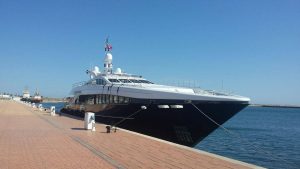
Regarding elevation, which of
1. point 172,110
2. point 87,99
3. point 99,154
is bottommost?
point 99,154

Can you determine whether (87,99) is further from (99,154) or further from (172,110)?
(99,154)

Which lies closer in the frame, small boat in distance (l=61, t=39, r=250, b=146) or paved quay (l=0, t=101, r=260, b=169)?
paved quay (l=0, t=101, r=260, b=169)

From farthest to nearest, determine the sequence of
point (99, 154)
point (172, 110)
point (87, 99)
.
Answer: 1. point (87, 99)
2. point (172, 110)
3. point (99, 154)

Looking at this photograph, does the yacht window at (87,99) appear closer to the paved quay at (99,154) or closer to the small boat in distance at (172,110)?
the small boat in distance at (172,110)

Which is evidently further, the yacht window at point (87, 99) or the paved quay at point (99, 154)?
the yacht window at point (87, 99)

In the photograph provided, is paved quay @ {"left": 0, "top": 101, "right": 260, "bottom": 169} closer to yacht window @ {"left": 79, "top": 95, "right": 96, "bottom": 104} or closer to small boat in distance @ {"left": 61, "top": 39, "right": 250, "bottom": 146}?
small boat in distance @ {"left": 61, "top": 39, "right": 250, "bottom": 146}

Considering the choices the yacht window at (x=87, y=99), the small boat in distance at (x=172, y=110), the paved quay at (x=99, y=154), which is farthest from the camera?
the yacht window at (x=87, y=99)

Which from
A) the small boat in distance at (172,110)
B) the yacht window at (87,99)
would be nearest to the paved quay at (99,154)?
the small boat in distance at (172,110)

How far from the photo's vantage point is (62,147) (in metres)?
11.4

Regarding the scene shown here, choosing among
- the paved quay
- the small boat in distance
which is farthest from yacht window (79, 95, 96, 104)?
the paved quay

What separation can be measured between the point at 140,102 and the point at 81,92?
10.7 m

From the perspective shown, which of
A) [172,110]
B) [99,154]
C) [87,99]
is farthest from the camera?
[87,99]

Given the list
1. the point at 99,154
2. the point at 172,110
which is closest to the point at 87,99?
the point at 172,110

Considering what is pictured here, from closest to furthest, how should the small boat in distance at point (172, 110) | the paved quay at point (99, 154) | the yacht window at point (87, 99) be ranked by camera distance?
the paved quay at point (99, 154)
the small boat in distance at point (172, 110)
the yacht window at point (87, 99)
